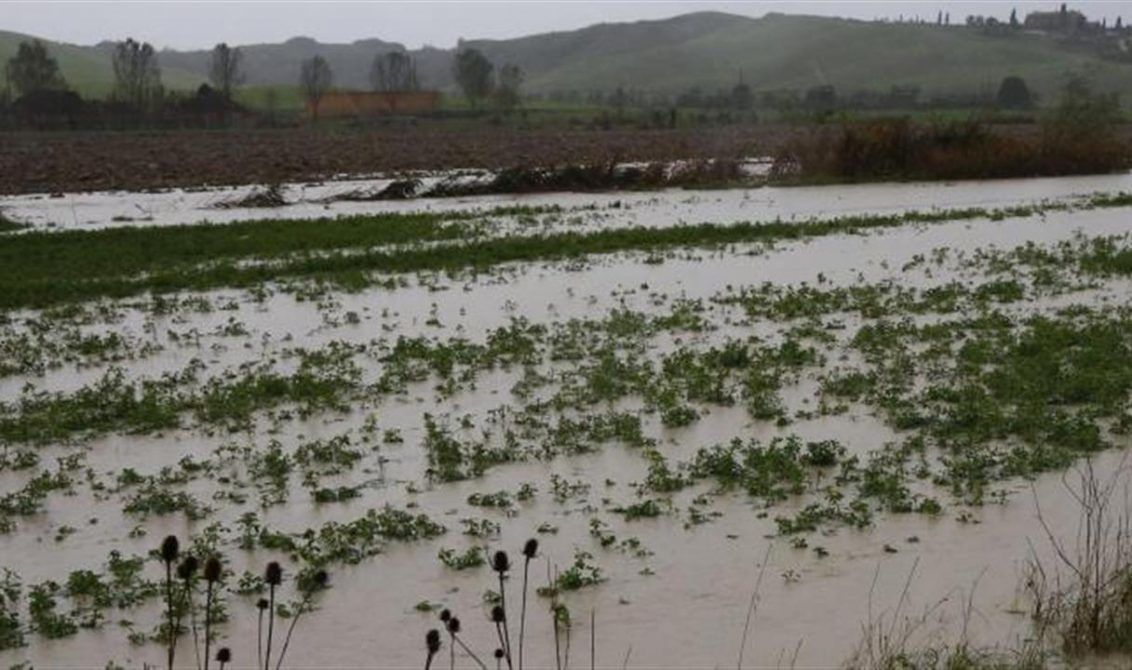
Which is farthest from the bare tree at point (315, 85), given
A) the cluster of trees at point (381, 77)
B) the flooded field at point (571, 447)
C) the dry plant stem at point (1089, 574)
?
the dry plant stem at point (1089, 574)

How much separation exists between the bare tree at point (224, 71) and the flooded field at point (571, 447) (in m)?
70.3

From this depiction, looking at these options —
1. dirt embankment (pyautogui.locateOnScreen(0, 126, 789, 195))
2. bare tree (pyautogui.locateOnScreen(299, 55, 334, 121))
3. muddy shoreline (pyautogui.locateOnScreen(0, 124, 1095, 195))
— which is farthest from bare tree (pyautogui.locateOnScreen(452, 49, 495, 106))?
dirt embankment (pyautogui.locateOnScreen(0, 126, 789, 195))

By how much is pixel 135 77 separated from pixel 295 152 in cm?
5933

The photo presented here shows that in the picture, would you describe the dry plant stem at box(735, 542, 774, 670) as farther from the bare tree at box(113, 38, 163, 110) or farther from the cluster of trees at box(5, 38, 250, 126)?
the bare tree at box(113, 38, 163, 110)

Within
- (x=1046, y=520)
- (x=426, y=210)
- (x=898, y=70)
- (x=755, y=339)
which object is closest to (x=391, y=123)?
(x=426, y=210)

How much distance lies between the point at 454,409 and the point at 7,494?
3873 mm

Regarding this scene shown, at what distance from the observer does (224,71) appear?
351 feet

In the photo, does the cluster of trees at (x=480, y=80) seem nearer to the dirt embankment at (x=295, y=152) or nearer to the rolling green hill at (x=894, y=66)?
the dirt embankment at (x=295, y=152)

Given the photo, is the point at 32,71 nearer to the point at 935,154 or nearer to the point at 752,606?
the point at 935,154

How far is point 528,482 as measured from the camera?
8.77 meters

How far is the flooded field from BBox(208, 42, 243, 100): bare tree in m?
70.3

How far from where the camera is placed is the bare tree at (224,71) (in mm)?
103100

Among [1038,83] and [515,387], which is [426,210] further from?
[1038,83]

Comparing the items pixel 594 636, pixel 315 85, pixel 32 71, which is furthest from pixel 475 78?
pixel 594 636
